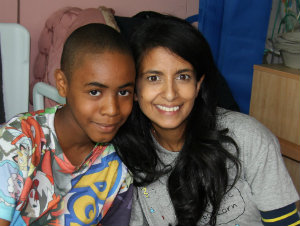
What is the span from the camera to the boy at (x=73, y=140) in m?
0.95

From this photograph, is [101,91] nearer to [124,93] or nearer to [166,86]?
[124,93]

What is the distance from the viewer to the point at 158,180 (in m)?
1.25

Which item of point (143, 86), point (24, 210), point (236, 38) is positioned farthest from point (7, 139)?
point (236, 38)

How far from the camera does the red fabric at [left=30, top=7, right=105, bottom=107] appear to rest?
5.46 ft

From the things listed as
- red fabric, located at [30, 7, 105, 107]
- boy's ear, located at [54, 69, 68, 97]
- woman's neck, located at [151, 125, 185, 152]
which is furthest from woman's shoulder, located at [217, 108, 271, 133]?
red fabric, located at [30, 7, 105, 107]

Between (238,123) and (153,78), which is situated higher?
(153,78)

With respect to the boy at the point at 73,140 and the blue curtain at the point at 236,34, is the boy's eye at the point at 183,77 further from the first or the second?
the blue curtain at the point at 236,34

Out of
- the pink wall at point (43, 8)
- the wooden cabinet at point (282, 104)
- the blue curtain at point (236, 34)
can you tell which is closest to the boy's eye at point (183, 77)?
the blue curtain at point (236, 34)

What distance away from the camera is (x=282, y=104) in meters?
2.00

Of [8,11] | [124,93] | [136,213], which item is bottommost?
[136,213]

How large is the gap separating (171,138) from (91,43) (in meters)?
0.45

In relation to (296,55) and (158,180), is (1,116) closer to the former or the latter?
(158,180)

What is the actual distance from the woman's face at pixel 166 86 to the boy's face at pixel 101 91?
4.0 inches

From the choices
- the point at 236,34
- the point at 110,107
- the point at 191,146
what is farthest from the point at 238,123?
the point at 236,34
